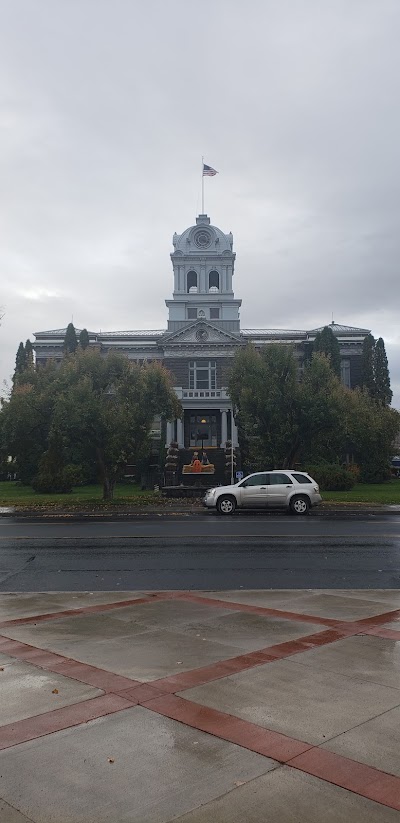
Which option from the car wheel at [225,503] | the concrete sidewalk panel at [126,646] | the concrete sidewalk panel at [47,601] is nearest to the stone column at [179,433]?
the car wheel at [225,503]

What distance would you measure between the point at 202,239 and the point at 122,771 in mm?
70325

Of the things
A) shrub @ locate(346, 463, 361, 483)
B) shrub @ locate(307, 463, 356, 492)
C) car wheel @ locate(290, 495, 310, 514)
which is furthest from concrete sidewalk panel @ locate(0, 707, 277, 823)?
shrub @ locate(346, 463, 361, 483)

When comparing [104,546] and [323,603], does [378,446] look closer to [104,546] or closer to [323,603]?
[104,546]

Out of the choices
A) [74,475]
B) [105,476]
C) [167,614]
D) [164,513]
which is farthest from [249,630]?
[74,475]

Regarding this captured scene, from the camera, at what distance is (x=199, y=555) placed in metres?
14.0

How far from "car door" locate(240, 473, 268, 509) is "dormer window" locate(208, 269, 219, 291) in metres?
48.7

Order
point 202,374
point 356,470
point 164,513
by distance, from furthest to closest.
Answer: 1. point 202,374
2. point 356,470
3. point 164,513

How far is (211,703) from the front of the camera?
210 inches

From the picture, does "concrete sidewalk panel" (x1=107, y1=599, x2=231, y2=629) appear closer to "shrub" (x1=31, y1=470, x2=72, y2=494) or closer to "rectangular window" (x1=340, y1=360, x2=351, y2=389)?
"shrub" (x1=31, y1=470, x2=72, y2=494)

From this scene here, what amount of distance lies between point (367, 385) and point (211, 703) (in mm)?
54431

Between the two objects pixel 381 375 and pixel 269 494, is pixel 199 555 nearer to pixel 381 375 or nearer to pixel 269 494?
pixel 269 494

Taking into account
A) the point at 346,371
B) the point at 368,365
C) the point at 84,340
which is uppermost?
the point at 84,340

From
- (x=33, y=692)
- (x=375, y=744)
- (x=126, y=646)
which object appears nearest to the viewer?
(x=375, y=744)

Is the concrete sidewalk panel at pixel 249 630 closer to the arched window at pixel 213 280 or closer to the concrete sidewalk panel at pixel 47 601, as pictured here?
the concrete sidewalk panel at pixel 47 601
